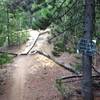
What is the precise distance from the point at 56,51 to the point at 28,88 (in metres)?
8.29

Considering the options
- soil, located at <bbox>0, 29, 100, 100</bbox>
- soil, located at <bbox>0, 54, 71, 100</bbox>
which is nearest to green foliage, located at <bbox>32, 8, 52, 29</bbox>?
soil, located at <bbox>0, 29, 100, 100</bbox>

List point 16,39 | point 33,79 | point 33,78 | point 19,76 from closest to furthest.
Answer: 1. point 33,79
2. point 33,78
3. point 19,76
4. point 16,39

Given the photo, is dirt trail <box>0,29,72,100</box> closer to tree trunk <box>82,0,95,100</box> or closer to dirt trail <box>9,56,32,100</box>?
dirt trail <box>9,56,32,100</box>

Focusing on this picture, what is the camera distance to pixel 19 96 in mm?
11461

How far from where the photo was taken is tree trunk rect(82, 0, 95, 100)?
9.18 metres

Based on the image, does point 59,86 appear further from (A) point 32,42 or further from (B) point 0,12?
(A) point 32,42

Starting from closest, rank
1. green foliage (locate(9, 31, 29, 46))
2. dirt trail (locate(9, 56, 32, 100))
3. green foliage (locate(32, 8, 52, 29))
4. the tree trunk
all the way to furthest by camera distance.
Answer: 1. the tree trunk
2. dirt trail (locate(9, 56, 32, 100))
3. green foliage (locate(9, 31, 29, 46))
4. green foliage (locate(32, 8, 52, 29))

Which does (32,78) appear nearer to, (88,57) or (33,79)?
(33,79)

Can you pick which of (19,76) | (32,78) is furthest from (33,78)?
(19,76)

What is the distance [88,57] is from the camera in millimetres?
9398

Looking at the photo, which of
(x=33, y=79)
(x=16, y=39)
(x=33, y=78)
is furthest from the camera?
(x=16, y=39)

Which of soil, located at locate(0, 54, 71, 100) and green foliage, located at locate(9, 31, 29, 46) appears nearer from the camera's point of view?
soil, located at locate(0, 54, 71, 100)

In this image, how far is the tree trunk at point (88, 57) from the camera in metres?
9.18

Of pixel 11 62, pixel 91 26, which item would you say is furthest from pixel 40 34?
pixel 91 26
